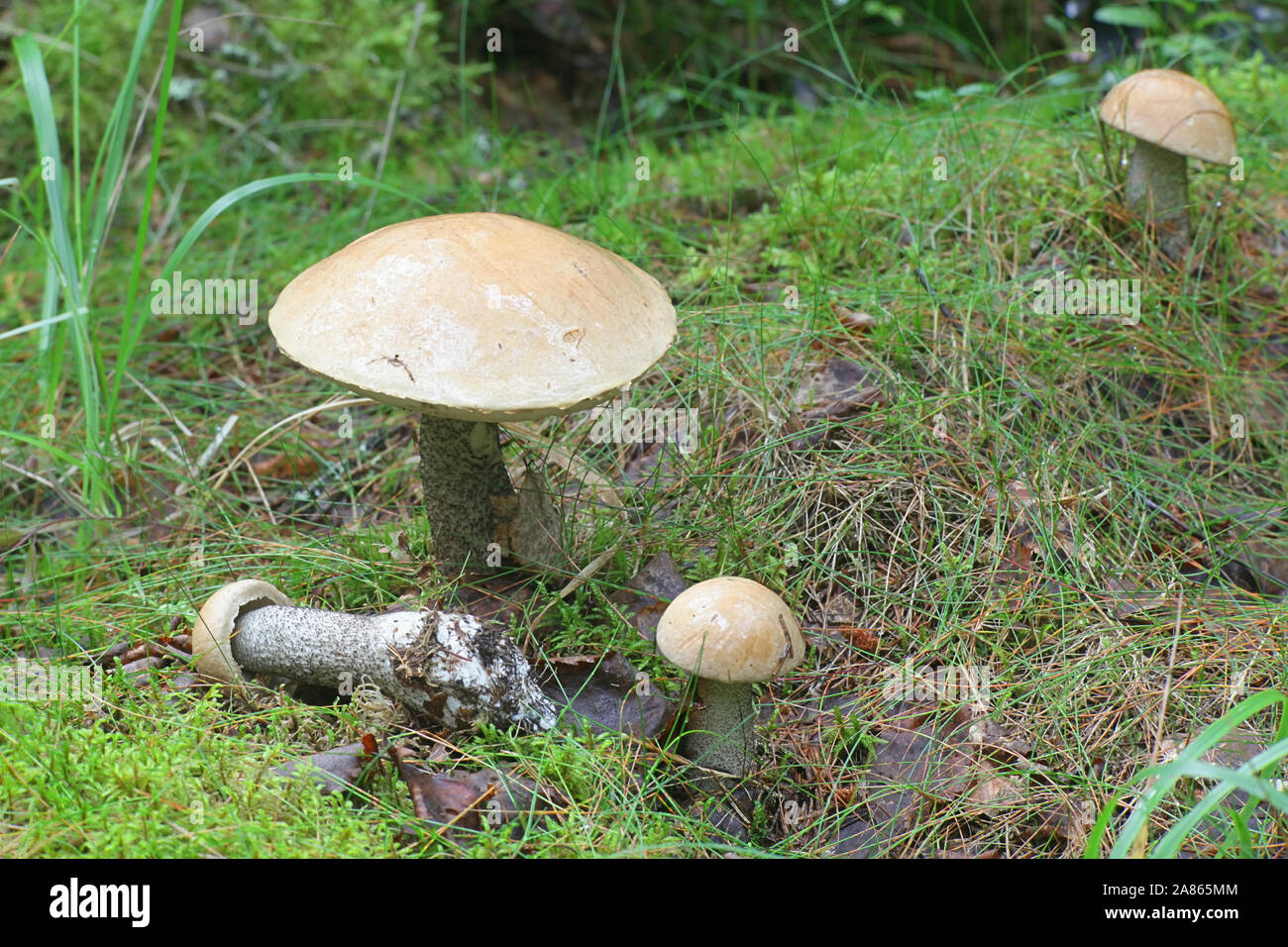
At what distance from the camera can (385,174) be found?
4.89 m

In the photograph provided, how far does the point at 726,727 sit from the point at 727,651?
288 millimetres

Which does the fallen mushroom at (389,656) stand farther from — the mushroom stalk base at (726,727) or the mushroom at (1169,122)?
the mushroom at (1169,122)

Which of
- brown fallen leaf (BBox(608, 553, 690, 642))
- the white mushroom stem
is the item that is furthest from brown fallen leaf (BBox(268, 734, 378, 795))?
brown fallen leaf (BBox(608, 553, 690, 642))

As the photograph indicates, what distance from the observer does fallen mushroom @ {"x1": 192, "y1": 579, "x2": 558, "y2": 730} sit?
2.20 m

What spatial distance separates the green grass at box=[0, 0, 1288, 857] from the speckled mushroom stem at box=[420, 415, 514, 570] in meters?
0.13

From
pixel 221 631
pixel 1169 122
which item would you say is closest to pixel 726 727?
pixel 221 631

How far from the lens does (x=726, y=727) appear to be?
2.31 meters

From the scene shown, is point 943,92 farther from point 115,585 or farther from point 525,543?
point 115,585

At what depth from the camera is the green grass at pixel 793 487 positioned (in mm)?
2096

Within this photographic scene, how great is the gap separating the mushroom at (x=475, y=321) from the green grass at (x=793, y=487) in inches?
27.7

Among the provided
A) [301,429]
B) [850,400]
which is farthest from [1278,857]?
[301,429]

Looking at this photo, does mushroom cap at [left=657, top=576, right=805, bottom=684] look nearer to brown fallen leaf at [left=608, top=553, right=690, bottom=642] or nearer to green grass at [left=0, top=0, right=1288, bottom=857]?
green grass at [left=0, top=0, right=1288, bottom=857]

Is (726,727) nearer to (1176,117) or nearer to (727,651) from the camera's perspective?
(727,651)

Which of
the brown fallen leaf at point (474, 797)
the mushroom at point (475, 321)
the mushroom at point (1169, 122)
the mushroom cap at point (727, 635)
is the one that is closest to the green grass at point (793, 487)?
the brown fallen leaf at point (474, 797)
